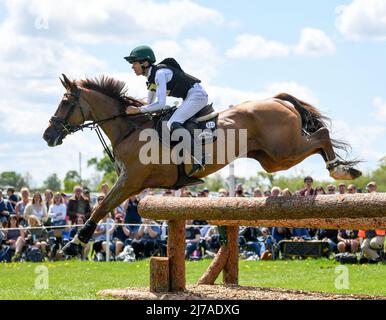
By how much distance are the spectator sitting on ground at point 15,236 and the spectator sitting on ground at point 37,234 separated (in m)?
0.17

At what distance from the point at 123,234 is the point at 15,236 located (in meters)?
2.43

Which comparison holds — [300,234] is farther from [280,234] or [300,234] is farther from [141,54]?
[141,54]

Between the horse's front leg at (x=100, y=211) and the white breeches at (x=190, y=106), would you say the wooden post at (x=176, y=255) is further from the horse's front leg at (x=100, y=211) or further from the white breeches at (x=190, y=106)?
the white breeches at (x=190, y=106)

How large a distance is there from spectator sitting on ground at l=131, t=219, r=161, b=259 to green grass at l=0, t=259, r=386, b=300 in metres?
0.59

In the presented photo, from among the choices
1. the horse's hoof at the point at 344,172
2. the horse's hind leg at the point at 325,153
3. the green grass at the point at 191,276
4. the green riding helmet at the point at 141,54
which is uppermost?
the green riding helmet at the point at 141,54

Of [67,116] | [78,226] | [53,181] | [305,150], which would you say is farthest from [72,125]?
[53,181]

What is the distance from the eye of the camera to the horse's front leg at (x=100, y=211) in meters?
8.65

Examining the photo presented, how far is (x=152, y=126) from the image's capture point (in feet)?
30.0

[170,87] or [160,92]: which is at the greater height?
[170,87]

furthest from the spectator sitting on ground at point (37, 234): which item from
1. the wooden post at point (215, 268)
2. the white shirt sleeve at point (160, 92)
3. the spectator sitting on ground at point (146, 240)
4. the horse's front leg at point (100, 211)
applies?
the white shirt sleeve at point (160, 92)

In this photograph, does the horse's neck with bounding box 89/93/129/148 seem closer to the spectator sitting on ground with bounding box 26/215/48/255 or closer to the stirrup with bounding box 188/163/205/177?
the stirrup with bounding box 188/163/205/177

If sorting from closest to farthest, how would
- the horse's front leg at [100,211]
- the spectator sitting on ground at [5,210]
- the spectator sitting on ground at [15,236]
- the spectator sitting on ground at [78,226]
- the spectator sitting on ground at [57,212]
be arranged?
the horse's front leg at [100,211] → the spectator sitting on ground at [78,226] → the spectator sitting on ground at [15,236] → the spectator sitting on ground at [57,212] → the spectator sitting on ground at [5,210]

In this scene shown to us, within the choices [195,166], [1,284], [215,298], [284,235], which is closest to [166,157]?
[195,166]
